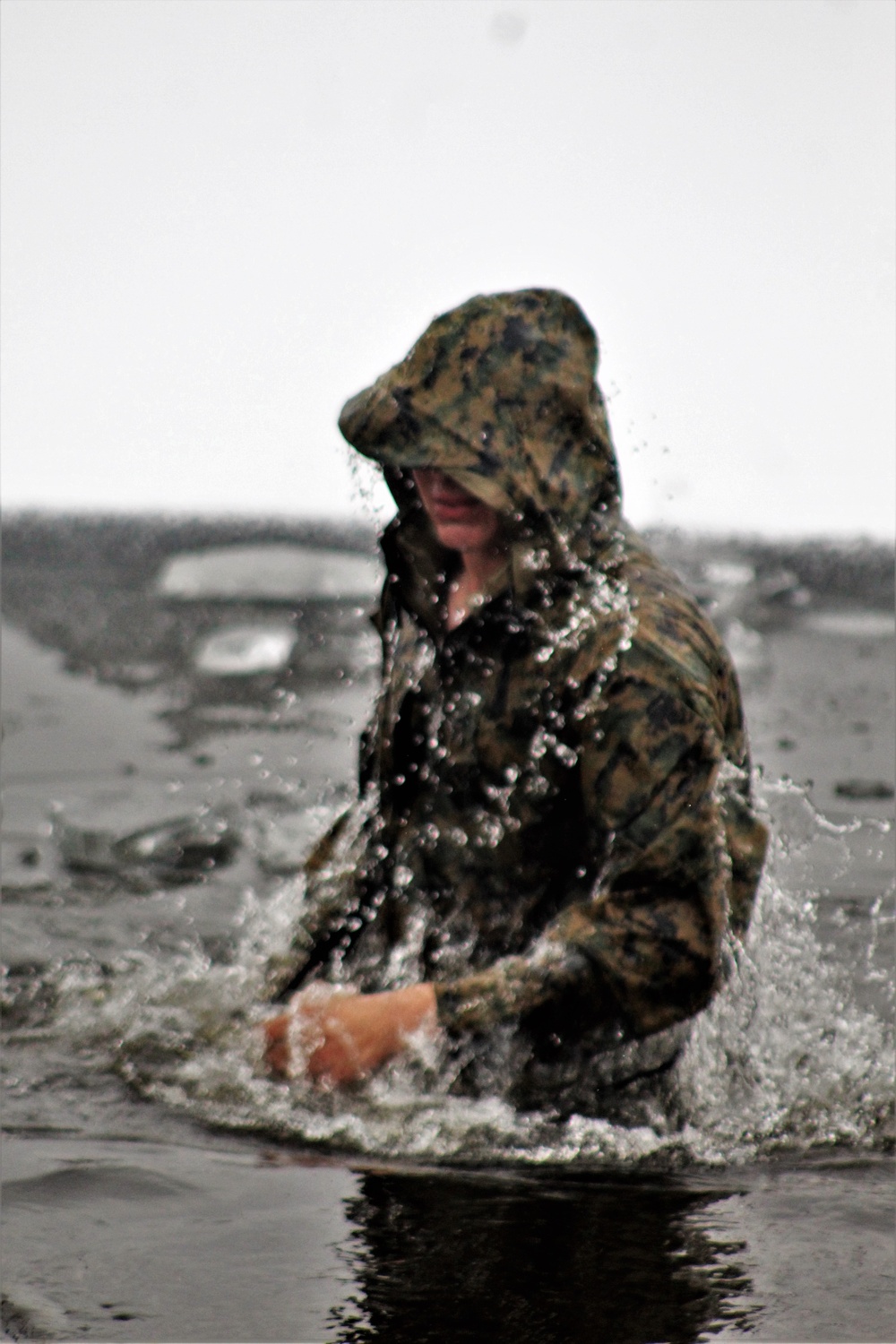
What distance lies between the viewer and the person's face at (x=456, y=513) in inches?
139

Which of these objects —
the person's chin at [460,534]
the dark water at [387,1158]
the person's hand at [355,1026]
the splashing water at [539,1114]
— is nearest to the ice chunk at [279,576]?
the dark water at [387,1158]

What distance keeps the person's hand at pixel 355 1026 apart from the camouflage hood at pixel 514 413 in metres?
1.01

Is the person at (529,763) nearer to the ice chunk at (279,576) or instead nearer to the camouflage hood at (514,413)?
the camouflage hood at (514,413)

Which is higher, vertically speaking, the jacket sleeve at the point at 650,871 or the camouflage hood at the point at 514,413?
the camouflage hood at the point at 514,413

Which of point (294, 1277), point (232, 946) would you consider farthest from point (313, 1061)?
point (232, 946)

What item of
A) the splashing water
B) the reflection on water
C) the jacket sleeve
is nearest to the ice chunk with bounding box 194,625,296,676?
the splashing water

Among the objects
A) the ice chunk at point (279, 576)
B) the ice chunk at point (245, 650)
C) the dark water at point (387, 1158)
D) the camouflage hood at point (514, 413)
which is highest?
the camouflage hood at point (514, 413)

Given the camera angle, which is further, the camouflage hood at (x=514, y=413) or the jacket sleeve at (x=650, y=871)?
the camouflage hood at (x=514, y=413)

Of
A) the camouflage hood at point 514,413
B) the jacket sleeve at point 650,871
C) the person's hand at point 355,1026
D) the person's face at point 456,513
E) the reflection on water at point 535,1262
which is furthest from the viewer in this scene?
the person's face at point 456,513

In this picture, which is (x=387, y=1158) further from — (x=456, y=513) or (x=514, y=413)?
(x=514, y=413)

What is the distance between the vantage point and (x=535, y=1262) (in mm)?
2949

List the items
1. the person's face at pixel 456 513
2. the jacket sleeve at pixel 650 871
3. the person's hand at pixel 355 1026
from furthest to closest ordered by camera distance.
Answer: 1. the person's face at pixel 456 513
2. the person's hand at pixel 355 1026
3. the jacket sleeve at pixel 650 871

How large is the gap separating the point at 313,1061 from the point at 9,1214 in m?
0.66

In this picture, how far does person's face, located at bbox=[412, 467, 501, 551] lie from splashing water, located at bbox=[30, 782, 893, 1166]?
3.57 ft
